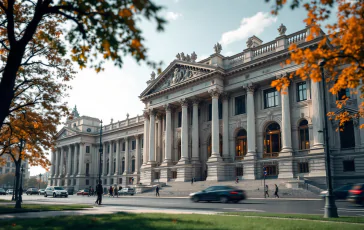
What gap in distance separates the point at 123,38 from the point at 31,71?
15542 mm

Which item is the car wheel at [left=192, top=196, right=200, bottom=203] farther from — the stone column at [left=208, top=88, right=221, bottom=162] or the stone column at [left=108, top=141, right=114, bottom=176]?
the stone column at [left=108, top=141, right=114, bottom=176]

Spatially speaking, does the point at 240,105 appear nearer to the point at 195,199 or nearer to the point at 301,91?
the point at 301,91

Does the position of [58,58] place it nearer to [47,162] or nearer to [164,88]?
[47,162]

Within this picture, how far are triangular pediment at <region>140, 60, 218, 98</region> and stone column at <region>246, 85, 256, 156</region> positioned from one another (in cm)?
592

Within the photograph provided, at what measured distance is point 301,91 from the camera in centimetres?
4112

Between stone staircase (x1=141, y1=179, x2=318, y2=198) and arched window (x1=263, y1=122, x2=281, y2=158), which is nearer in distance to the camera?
stone staircase (x1=141, y1=179, x2=318, y2=198)

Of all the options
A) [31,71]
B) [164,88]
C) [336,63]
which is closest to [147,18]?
[336,63]

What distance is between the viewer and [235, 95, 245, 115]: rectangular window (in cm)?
4768

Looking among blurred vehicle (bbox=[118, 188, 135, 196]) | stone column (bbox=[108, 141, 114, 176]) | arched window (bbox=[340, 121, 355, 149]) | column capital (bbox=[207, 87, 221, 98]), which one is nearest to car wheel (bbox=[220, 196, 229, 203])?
arched window (bbox=[340, 121, 355, 149])

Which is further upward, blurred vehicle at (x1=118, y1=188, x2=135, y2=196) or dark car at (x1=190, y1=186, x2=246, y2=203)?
dark car at (x1=190, y1=186, x2=246, y2=203)

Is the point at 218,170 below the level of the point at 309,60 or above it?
below

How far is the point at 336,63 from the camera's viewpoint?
432 inches

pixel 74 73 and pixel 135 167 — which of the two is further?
pixel 135 167

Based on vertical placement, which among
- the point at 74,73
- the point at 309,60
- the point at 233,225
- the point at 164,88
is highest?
the point at 164,88
